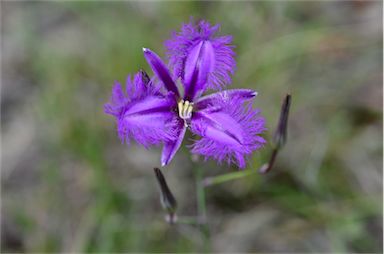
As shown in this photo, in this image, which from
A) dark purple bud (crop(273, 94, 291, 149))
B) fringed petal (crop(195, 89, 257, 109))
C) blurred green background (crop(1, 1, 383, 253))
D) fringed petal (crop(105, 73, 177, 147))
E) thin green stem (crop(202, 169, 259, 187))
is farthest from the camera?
blurred green background (crop(1, 1, 383, 253))

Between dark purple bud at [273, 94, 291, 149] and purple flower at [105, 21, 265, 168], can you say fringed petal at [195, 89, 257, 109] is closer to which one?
purple flower at [105, 21, 265, 168]

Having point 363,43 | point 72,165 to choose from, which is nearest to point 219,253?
point 72,165

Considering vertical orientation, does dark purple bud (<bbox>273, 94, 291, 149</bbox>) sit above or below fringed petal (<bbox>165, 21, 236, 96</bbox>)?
below

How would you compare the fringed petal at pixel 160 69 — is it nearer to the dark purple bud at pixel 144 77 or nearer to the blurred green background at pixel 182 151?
the dark purple bud at pixel 144 77

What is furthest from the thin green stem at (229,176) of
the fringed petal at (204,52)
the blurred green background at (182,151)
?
the blurred green background at (182,151)

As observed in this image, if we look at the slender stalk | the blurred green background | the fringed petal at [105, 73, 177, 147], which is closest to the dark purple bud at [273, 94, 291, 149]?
the slender stalk

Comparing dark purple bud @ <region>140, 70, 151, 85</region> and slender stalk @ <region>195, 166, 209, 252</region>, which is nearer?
dark purple bud @ <region>140, 70, 151, 85</region>

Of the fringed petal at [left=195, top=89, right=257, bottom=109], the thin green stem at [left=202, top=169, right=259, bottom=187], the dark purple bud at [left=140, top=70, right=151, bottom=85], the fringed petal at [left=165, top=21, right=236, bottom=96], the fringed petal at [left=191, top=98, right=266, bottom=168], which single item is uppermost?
the fringed petal at [left=165, top=21, right=236, bottom=96]
